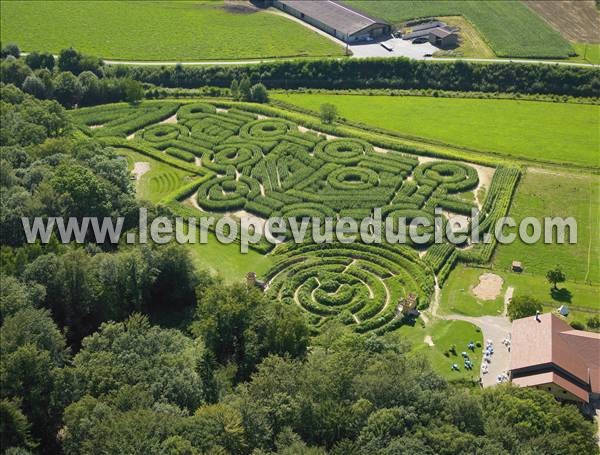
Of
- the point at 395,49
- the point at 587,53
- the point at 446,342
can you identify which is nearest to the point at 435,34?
the point at 395,49

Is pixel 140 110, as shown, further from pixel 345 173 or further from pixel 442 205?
pixel 442 205

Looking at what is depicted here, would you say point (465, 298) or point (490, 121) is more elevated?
point (490, 121)

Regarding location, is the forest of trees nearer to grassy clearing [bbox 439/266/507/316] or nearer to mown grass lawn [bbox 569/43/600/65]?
grassy clearing [bbox 439/266/507/316]

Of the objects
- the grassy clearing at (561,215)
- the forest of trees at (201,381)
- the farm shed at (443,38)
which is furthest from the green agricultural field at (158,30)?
the forest of trees at (201,381)

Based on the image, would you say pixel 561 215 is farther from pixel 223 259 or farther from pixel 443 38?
pixel 443 38

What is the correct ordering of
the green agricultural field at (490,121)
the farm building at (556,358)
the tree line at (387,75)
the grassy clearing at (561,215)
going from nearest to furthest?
1. the farm building at (556,358)
2. the grassy clearing at (561,215)
3. the green agricultural field at (490,121)
4. the tree line at (387,75)

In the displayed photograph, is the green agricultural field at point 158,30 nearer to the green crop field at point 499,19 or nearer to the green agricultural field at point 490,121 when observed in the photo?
the green crop field at point 499,19
